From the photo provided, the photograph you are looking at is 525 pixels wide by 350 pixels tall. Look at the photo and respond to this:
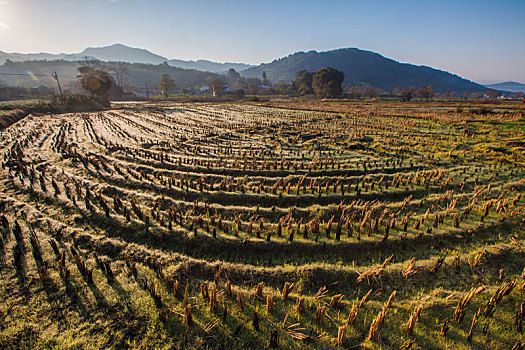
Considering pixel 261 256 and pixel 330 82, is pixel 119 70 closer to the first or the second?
pixel 330 82

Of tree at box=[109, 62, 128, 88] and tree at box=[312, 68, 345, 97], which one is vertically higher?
tree at box=[109, 62, 128, 88]

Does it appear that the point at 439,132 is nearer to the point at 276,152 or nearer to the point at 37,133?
the point at 276,152

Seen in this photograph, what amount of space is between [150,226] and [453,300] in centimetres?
910

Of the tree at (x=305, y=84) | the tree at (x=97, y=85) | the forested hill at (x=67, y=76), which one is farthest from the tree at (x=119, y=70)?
the tree at (x=305, y=84)

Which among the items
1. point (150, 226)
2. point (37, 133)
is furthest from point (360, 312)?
point (37, 133)

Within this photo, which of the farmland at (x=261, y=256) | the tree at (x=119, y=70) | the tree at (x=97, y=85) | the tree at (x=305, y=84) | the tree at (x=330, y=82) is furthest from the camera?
the tree at (x=119, y=70)

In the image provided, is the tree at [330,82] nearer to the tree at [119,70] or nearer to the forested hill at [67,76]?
the tree at [119,70]

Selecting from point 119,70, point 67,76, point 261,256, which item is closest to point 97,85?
point 261,256

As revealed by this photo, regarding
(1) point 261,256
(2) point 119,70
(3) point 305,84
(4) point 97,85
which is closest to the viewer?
(1) point 261,256

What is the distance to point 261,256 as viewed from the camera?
7.21 metres

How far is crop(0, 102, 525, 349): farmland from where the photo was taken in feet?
15.2

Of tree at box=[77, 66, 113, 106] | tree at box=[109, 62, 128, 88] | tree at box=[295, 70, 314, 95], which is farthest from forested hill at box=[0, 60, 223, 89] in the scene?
tree at box=[77, 66, 113, 106]

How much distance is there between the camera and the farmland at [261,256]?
15.2 feet

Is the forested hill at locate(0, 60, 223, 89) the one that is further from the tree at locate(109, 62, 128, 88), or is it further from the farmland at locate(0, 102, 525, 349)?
the farmland at locate(0, 102, 525, 349)
